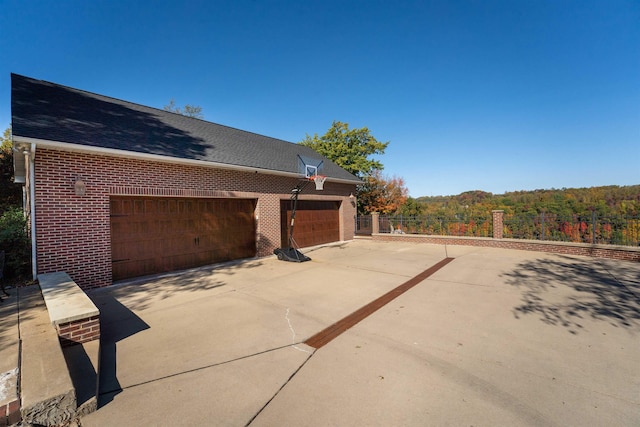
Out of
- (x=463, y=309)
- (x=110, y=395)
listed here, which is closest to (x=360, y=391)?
(x=110, y=395)

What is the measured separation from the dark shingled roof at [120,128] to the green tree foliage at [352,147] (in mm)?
10400

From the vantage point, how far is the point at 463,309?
518cm

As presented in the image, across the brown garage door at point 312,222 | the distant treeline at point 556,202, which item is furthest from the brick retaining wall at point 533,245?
the distant treeline at point 556,202

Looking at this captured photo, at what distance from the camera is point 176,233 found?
8516mm

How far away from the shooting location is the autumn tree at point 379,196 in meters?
23.3

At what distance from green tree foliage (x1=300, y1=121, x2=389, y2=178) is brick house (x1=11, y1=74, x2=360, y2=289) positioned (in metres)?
11.1

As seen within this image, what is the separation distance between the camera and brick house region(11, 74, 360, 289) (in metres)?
6.34

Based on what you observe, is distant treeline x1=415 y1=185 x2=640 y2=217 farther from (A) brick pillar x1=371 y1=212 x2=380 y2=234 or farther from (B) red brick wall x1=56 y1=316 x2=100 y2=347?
(B) red brick wall x1=56 y1=316 x2=100 y2=347

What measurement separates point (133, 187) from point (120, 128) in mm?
2162

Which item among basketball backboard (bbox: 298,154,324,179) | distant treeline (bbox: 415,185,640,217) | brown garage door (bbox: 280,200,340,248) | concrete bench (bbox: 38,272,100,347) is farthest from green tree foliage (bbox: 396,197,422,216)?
concrete bench (bbox: 38,272,100,347)

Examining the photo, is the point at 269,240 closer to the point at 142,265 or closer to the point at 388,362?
the point at 142,265

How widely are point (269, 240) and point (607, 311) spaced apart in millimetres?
9315

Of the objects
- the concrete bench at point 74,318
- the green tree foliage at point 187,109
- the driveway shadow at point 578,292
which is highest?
the green tree foliage at point 187,109

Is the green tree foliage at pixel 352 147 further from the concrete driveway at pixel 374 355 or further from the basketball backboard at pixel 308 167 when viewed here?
the concrete driveway at pixel 374 355
